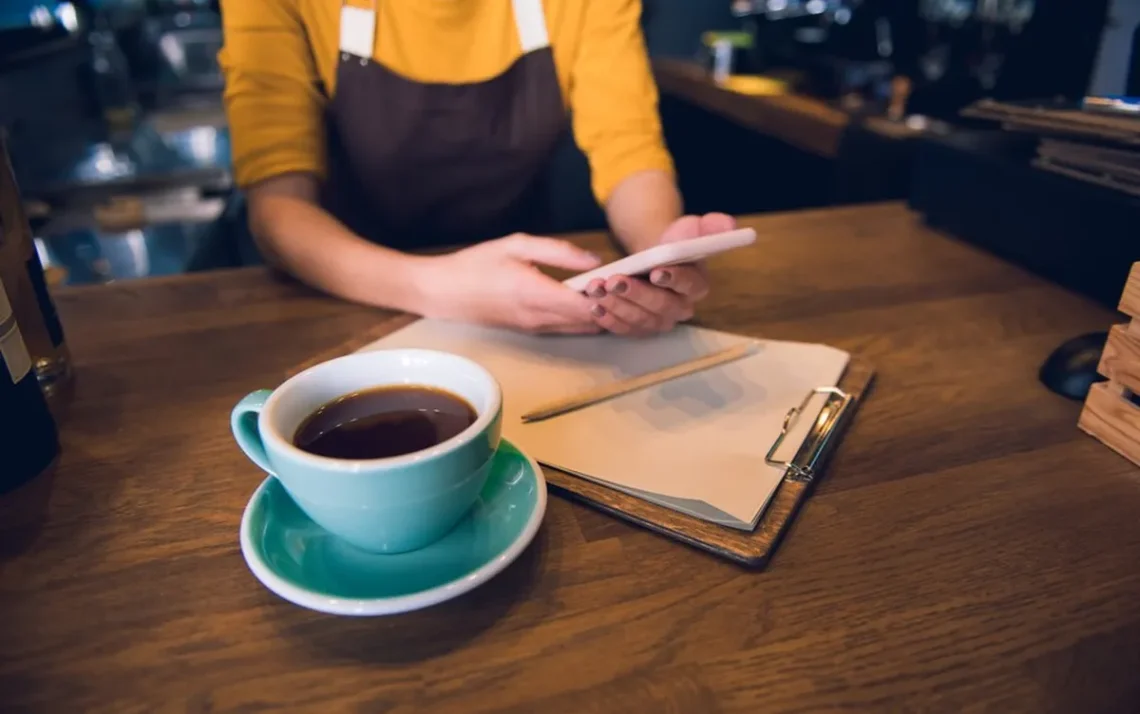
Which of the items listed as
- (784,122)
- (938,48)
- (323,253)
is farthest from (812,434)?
(938,48)

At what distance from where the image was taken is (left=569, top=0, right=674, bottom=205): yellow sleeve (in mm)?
1051

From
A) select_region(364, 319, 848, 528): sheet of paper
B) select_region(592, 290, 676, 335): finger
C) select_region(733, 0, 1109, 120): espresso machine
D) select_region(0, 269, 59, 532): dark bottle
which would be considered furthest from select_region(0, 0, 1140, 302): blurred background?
select_region(0, 269, 59, 532): dark bottle

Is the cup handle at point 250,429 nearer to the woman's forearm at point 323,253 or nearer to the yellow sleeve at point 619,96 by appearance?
the woman's forearm at point 323,253

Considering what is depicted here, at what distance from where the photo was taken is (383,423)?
0.51 meters

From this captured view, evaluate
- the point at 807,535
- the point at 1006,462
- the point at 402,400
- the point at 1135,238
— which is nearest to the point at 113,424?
the point at 402,400

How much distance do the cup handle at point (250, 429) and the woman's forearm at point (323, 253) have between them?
0.33 metres

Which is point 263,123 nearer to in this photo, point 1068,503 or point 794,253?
point 794,253

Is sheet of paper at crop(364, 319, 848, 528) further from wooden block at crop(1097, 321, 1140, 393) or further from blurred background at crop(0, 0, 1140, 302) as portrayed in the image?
blurred background at crop(0, 0, 1140, 302)

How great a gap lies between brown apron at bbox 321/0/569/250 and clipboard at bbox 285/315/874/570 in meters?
0.70

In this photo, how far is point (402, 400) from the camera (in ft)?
1.73

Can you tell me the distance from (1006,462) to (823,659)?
280 millimetres

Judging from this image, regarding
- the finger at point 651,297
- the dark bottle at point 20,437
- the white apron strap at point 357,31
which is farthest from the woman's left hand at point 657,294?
the white apron strap at point 357,31

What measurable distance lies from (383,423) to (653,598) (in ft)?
0.69

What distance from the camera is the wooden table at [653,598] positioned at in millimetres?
414
